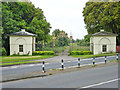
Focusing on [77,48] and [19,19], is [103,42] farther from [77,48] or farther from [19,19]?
[19,19]

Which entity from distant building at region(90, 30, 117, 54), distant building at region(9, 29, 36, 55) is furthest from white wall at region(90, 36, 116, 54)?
distant building at region(9, 29, 36, 55)

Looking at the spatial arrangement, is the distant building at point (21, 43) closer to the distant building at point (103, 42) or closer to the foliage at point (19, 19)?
the foliage at point (19, 19)

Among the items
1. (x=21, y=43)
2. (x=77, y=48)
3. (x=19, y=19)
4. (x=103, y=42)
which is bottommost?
(x=77, y=48)

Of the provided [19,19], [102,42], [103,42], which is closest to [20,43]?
[19,19]

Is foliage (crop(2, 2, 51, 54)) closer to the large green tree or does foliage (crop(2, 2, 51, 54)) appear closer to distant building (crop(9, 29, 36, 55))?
distant building (crop(9, 29, 36, 55))

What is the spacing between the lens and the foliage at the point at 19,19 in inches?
1206

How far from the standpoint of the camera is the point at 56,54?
103 feet

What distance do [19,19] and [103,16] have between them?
18.8 m

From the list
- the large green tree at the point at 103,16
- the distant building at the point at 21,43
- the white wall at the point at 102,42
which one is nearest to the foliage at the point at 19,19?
the distant building at the point at 21,43

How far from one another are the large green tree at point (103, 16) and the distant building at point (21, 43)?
15.5 meters

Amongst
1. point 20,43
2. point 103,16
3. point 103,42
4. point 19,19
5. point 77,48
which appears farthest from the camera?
point 19,19

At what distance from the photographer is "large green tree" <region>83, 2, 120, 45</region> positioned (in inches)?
1224

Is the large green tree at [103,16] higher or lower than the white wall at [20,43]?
higher

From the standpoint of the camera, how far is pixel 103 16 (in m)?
33.2
